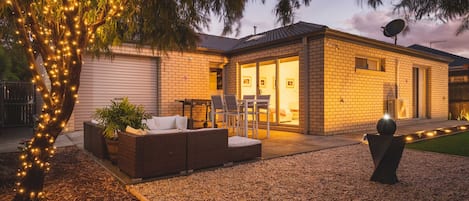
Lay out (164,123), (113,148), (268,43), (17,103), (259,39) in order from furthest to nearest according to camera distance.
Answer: (259,39) < (17,103) < (268,43) < (164,123) < (113,148)

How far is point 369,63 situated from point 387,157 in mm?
6366

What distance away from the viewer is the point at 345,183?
3.40 m

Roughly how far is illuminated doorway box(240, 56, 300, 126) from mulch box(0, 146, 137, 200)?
566 centimetres

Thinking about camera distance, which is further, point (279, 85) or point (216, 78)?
point (216, 78)

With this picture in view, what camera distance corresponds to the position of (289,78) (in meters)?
9.34

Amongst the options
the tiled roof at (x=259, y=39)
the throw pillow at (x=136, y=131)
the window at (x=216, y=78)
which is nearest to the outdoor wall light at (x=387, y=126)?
the throw pillow at (x=136, y=131)

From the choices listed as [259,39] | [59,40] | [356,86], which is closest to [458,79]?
[356,86]

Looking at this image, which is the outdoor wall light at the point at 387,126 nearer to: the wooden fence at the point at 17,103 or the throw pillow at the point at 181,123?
the throw pillow at the point at 181,123

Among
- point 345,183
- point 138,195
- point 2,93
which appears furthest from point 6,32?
point 2,93

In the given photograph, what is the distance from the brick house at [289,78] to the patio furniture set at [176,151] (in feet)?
12.9

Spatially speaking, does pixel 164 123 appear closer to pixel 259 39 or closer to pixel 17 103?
pixel 259 39

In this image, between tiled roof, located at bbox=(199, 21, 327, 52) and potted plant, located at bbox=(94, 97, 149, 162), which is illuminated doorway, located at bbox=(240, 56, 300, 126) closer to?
tiled roof, located at bbox=(199, 21, 327, 52)

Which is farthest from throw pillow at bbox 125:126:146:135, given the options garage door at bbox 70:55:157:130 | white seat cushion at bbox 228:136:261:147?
garage door at bbox 70:55:157:130

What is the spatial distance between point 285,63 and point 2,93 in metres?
9.61
